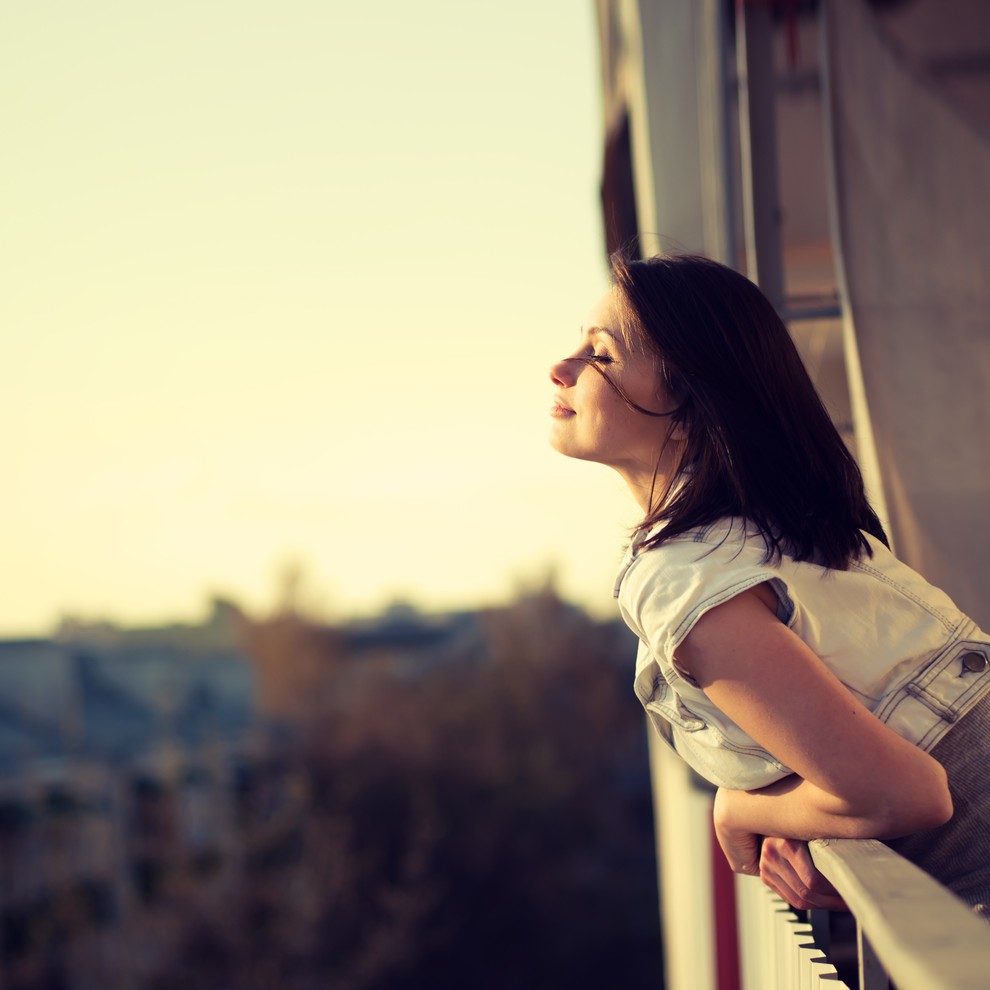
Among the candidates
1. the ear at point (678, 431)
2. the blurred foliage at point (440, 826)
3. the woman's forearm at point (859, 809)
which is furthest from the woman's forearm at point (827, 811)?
the blurred foliage at point (440, 826)

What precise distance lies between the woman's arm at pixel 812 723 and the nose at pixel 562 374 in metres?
0.37

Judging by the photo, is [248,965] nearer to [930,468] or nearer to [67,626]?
[67,626]

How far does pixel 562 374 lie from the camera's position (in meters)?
1.36

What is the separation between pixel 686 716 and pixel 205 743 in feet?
69.7

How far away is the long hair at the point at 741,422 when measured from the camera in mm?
1193

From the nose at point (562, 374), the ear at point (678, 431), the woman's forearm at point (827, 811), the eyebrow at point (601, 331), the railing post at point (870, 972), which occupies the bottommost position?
the railing post at point (870, 972)

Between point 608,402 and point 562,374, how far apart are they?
3.4 inches

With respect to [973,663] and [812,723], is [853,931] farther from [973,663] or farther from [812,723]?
[812,723]

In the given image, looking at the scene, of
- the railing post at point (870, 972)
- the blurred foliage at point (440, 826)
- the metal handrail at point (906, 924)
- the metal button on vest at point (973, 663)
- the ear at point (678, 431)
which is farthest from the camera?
the blurred foliage at point (440, 826)

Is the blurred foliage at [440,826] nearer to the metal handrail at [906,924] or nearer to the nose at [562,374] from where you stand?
the nose at [562,374]

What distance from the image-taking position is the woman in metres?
1.05

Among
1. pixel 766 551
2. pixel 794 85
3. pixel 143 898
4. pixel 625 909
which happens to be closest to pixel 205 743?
pixel 143 898

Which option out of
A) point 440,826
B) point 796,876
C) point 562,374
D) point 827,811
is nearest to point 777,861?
point 796,876

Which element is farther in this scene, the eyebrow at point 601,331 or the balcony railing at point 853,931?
the eyebrow at point 601,331
